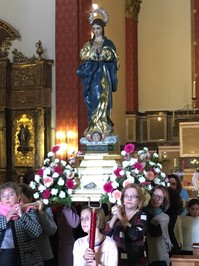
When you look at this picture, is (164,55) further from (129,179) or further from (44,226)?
(44,226)

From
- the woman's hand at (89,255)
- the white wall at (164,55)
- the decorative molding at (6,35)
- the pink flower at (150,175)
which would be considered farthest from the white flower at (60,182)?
the white wall at (164,55)

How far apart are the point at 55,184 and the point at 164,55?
50.4 feet

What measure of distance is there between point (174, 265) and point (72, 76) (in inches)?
433

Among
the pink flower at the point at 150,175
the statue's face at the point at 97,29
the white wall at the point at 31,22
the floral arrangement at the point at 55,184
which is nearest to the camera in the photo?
the floral arrangement at the point at 55,184

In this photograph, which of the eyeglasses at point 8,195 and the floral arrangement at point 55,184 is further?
the floral arrangement at point 55,184

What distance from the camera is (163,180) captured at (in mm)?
7086

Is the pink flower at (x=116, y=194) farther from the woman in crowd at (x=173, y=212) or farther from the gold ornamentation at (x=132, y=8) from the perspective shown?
the gold ornamentation at (x=132, y=8)

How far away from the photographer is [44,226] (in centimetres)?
517

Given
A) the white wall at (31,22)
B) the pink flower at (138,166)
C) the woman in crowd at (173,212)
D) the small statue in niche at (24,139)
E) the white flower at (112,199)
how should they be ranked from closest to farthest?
the woman in crowd at (173,212) → the white flower at (112,199) → the pink flower at (138,166) → the small statue in niche at (24,139) → the white wall at (31,22)

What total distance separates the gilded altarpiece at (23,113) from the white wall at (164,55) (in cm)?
647

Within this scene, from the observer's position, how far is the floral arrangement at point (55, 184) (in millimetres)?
6578

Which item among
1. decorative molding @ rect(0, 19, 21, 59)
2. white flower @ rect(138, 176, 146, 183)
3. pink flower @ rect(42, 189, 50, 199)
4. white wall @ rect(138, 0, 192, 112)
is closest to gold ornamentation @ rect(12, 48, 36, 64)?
decorative molding @ rect(0, 19, 21, 59)

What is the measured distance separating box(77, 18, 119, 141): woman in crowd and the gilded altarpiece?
7.42 m

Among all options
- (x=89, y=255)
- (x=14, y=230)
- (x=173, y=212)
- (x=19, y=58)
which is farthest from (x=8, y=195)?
(x=19, y=58)
